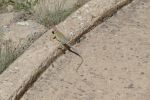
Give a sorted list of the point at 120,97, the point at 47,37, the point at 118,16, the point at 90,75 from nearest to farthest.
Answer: the point at 120,97 → the point at 90,75 → the point at 47,37 → the point at 118,16

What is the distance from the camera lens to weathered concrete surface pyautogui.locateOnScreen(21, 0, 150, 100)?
378 centimetres

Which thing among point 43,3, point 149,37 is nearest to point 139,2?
point 149,37

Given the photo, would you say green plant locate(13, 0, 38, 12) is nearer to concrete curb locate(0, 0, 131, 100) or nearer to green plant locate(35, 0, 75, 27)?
green plant locate(35, 0, 75, 27)

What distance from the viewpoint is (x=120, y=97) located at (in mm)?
3730

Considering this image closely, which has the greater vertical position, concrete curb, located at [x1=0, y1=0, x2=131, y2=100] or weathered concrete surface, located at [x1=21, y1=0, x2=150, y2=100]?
concrete curb, located at [x1=0, y1=0, x2=131, y2=100]

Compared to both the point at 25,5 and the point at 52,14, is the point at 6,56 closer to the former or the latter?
Answer: the point at 52,14

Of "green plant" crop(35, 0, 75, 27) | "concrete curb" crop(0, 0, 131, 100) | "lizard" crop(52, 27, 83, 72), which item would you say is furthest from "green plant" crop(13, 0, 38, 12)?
"lizard" crop(52, 27, 83, 72)

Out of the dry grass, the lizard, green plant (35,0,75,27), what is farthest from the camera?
green plant (35,0,75,27)

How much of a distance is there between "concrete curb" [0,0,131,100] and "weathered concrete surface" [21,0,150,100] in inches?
3.5

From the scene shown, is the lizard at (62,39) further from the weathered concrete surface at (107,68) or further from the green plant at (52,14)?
the green plant at (52,14)

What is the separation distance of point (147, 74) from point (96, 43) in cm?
67

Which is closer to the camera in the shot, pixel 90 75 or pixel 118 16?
pixel 90 75

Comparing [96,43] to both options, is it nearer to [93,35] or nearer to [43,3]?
[93,35]

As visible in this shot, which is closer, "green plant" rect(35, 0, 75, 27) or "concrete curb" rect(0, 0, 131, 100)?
"concrete curb" rect(0, 0, 131, 100)
